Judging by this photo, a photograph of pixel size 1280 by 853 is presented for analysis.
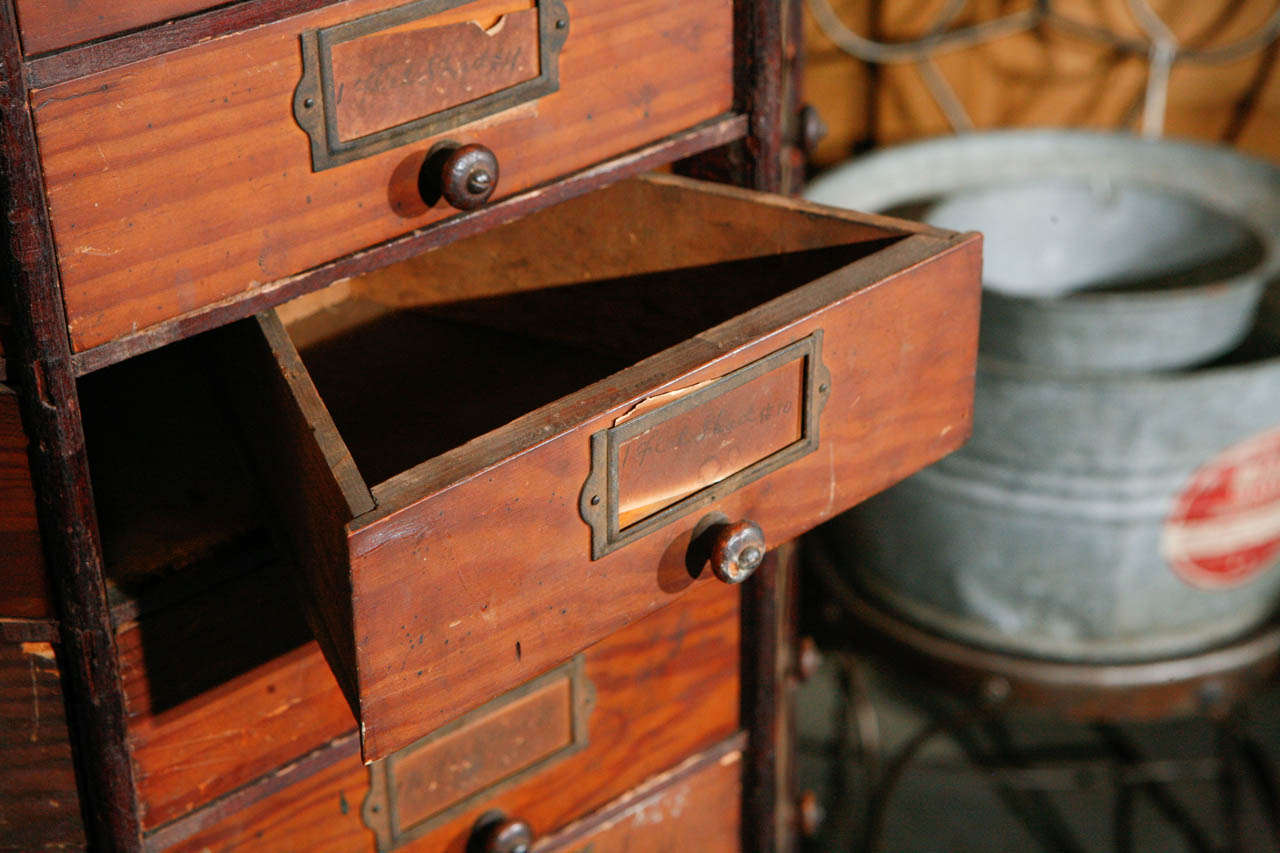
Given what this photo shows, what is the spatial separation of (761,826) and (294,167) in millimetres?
756

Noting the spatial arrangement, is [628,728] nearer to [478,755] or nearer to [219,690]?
[478,755]

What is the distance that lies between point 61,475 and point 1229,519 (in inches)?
49.7

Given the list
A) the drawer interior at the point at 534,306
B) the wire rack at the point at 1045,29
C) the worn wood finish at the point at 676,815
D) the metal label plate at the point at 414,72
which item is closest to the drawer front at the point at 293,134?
the metal label plate at the point at 414,72

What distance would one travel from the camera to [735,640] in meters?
1.22

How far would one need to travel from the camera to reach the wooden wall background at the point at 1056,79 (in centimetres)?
217

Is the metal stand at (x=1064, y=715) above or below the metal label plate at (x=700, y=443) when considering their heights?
below

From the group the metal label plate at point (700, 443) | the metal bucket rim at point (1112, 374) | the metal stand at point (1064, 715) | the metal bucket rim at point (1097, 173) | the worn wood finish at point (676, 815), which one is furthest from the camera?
the metal bucket rim at point (1097, 173)

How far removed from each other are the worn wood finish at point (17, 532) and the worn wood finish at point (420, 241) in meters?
0.06

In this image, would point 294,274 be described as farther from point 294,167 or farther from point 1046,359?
point 1046,359

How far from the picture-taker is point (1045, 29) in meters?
2.21

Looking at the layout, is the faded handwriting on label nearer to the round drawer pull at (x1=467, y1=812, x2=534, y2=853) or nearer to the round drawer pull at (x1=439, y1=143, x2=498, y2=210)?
the round drawer pull at (x1=439, y1=143, x2=498, y2=210)

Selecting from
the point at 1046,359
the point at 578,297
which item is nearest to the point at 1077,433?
the point at 1046,359

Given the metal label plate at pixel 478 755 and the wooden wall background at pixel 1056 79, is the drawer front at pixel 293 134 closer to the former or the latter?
the metal label plate at pixel 478 755

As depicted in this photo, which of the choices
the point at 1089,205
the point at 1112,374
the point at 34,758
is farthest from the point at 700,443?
the point at 1089,205
